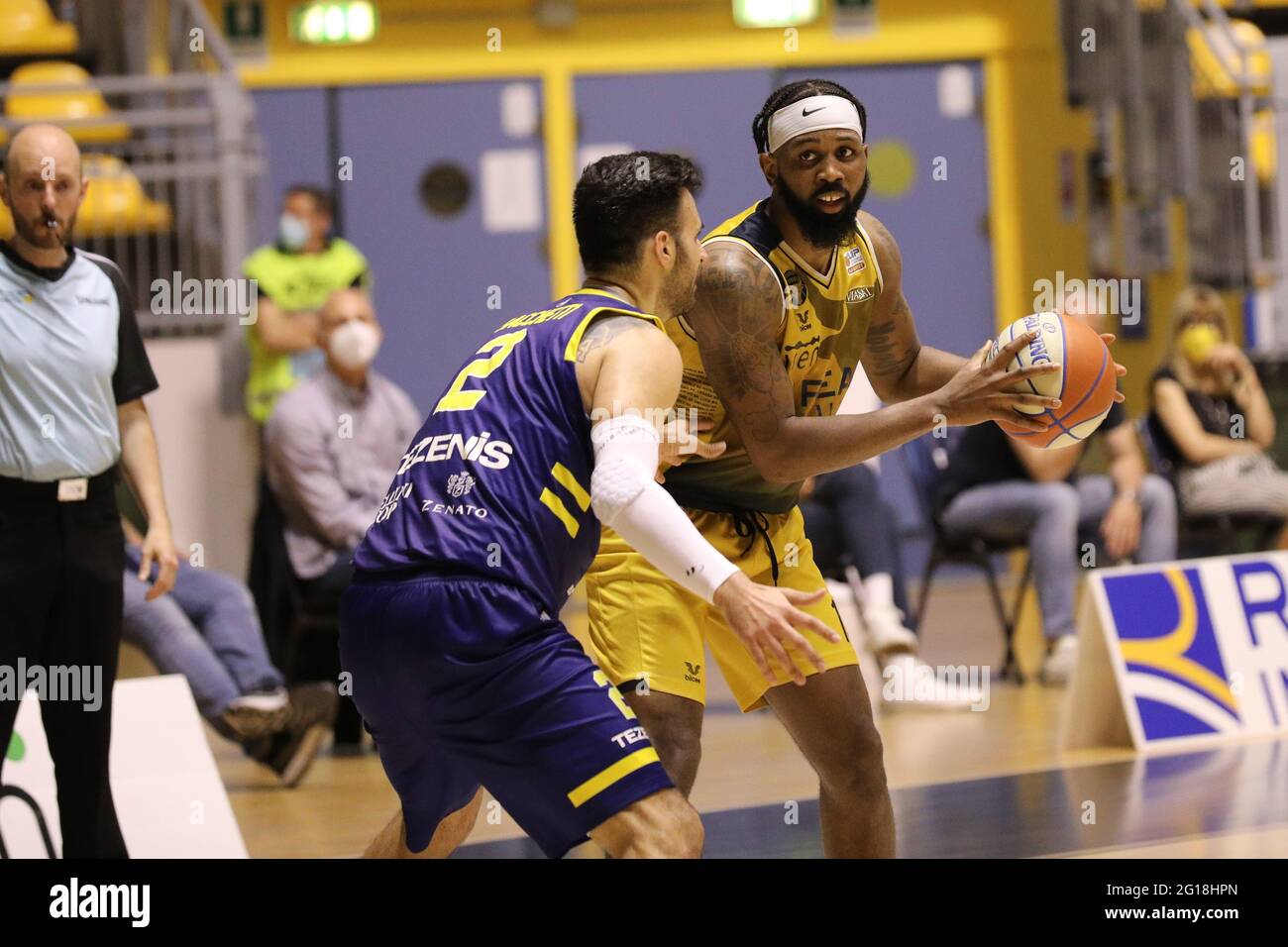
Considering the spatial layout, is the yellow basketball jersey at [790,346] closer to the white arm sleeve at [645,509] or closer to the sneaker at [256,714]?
the white arm sleeve at [645,509]

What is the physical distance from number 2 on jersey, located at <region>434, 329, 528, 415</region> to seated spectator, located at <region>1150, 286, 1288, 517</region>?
5.87 metres

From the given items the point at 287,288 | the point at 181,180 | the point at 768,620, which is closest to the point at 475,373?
the point at 768,620

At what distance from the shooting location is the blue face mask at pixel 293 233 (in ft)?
30.0

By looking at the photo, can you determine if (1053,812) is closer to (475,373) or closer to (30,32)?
(475,373)

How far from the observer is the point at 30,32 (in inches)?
464

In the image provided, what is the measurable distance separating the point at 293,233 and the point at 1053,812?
5.25 m

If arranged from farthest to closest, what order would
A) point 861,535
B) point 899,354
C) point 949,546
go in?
point 949,546
point 861,535
point 899,354

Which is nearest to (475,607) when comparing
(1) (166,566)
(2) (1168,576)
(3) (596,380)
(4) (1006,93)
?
(3) (596,380)

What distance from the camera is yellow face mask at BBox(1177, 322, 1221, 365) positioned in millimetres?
8672

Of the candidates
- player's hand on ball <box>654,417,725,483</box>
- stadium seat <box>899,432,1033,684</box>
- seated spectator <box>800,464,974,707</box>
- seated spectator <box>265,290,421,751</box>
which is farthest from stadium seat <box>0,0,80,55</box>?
player's hand on ball <box>654,417,725,483</box>

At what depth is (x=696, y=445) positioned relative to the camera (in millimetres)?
3592

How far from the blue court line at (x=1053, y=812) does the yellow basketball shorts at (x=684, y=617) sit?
103 centimetres

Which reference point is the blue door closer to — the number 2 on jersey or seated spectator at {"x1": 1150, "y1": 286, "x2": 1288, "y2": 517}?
seated spectator at {"x1": 1150, "y1": 286, "x2": 1288, "y2": 517}

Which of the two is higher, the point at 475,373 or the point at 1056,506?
the point at 475,373
